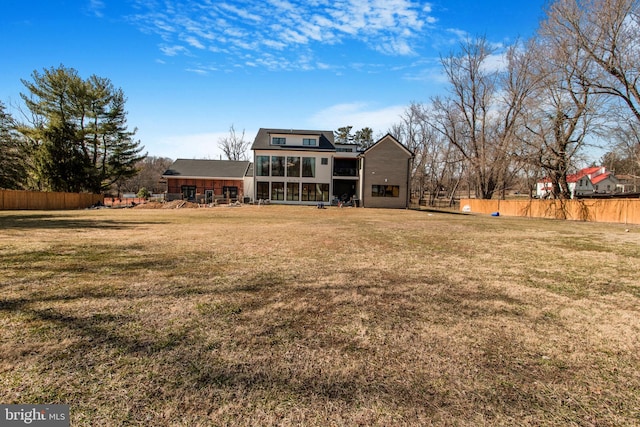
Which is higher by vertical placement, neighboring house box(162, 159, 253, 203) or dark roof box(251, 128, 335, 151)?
dark roof box(251, 128, 335, 151)

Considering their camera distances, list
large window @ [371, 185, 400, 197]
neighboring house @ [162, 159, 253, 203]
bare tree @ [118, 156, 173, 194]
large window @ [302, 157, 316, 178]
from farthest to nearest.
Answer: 1. bare tree @ [118, 156, 173, 194]
2. neighboring house @ [162, 159, 253, 203]
3. large window @ [302, 157, 316, 178]
4. large window @ [371, 185, 400, 197]

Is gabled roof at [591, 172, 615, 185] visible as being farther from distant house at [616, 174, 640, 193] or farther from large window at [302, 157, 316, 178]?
large window at [302, 157, 316, 178]

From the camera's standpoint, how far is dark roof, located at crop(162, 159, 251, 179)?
43406 mm

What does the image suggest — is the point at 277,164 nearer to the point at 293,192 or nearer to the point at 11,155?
the point at 293,192

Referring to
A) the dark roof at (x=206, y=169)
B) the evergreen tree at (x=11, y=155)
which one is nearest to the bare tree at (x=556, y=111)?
the dark roof at (x=206, y=169)

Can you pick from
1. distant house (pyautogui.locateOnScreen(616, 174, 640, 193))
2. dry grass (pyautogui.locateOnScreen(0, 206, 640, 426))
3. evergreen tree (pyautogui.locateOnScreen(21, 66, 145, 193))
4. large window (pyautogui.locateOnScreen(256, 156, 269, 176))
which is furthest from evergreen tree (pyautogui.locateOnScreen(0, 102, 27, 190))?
distant house (pyautogui.locateOnScreen(616, 174, 640, 193))

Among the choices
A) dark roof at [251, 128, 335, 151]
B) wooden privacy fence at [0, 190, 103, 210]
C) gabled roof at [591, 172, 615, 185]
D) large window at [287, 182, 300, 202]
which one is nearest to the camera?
wooden privacy fence at [0, 190, 103, 210]

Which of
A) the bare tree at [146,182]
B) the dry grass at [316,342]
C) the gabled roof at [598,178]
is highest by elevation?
the gabled roof at [598,178]

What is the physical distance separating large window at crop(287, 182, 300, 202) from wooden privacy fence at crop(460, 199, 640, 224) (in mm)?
21442

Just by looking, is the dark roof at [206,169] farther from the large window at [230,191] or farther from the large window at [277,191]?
the large window at [277,191]

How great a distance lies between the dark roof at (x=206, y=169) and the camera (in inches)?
1709

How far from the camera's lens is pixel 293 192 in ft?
125

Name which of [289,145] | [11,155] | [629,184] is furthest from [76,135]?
[629,184]

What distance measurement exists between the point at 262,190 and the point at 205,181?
10.6 meters
